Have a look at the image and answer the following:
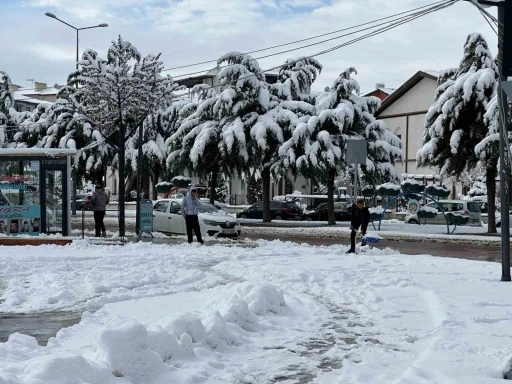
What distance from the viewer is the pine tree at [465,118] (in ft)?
97.7

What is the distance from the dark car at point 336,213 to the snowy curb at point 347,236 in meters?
11.7

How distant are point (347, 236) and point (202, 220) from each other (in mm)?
6360

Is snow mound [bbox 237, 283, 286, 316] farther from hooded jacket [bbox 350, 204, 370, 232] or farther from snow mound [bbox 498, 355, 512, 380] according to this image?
hooded jacket [bbox 350, 204, 370, 232]

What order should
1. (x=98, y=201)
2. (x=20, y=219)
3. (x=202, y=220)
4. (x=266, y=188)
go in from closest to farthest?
(x=20, y=219)
(x=98, y=201)
(x=202, y=220)
(x=266, y=188)

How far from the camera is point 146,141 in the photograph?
156ft

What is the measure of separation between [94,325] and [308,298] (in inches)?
134

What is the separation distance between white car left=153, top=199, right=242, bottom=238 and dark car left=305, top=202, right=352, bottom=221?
19.1m

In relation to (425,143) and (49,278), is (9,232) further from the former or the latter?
(425,143)

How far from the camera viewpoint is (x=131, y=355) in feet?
20.4

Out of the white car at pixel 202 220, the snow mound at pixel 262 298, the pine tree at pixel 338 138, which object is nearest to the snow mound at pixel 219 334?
the snow mound at pixel 262 298

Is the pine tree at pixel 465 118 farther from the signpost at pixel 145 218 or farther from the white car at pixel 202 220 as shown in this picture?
the signpost at pixel 145 218

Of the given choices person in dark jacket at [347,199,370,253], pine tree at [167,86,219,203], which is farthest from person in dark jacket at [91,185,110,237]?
pine tree at [167,86,219,203]

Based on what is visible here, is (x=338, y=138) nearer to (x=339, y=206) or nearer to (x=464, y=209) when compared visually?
(x=464, y=209)

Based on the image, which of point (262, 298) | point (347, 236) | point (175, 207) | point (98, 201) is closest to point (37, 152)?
point (98, 201)
